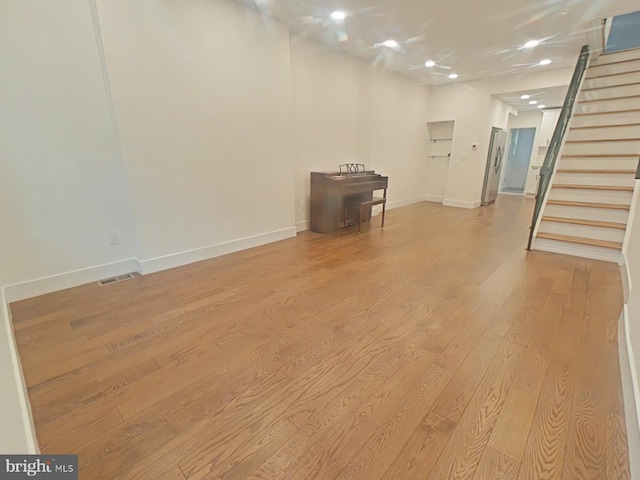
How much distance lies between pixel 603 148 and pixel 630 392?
4.26m

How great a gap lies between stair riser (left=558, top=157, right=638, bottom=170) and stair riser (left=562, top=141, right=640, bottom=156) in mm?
134

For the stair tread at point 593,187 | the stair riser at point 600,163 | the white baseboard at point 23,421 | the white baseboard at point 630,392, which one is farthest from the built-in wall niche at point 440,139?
the white baseboard at point 23,421

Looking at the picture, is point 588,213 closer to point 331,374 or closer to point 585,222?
point 585,222

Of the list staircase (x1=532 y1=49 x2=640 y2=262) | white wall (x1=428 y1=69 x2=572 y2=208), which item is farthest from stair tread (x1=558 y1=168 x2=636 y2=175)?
Answer: white wall (x1=428 y1=69 x2=572 y2=208)

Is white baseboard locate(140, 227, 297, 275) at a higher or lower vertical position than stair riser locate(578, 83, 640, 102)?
lower

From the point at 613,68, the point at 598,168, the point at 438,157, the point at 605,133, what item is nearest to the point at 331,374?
the point at 598,168

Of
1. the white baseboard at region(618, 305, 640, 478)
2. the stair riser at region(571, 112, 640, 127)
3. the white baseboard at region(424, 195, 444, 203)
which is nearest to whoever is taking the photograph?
the white baseboard at region(618, 305, 640, 478)

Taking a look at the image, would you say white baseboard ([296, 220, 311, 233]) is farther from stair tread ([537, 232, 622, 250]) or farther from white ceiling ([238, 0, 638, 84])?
stair tread ([537, 232, 622, 250])

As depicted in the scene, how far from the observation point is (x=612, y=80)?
15.5 feet

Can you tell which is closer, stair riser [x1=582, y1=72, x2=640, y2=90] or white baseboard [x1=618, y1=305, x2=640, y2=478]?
white baseboard [x1=618, y1=305, x2=640, y2=478]

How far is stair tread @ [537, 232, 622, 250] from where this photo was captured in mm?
3454

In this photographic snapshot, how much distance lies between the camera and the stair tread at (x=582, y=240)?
3454mm

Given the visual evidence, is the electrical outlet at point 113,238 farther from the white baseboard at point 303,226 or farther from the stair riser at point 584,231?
the stair riser at point 584,231

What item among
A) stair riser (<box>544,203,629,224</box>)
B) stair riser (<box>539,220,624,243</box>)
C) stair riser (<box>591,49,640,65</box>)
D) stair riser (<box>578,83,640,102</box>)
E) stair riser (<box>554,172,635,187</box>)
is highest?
stair riser (<box>591,49,640,65</box>)
